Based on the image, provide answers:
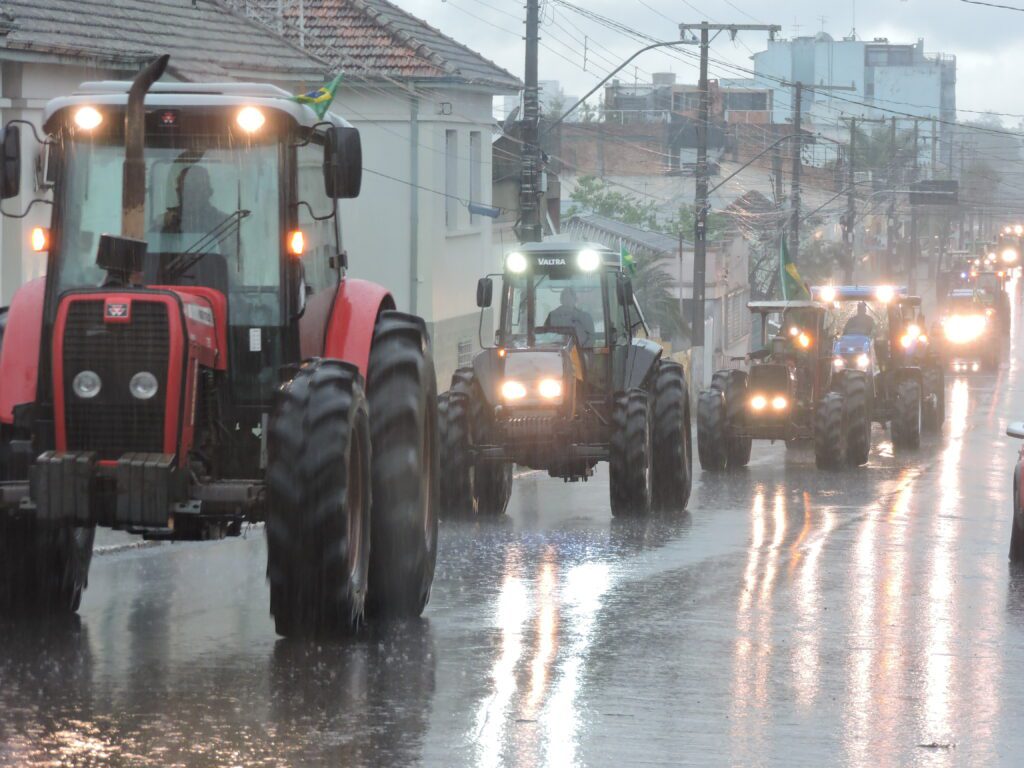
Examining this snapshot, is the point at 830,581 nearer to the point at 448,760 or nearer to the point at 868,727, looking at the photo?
the point at 868,727

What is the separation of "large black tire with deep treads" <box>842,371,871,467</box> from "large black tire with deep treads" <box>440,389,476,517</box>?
29.5 ft

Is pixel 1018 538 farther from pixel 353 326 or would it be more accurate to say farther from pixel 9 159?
pixel 9 159

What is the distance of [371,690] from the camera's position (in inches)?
346

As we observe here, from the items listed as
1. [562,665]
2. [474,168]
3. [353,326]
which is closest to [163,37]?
[474,168]

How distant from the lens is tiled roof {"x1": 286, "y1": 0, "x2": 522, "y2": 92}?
32.4 meters

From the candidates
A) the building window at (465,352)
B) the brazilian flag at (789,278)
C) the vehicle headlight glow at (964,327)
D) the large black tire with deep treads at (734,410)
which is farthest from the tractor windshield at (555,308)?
the vehicle headlight glow at (964,327)

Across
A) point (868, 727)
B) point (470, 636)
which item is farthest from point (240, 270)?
point (868, 727)

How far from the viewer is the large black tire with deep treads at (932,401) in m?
32.9

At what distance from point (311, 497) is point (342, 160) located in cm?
188

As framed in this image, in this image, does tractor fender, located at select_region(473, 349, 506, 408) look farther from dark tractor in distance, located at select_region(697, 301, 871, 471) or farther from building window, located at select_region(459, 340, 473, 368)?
building window, located at select_region(459, 340, 473, 368)

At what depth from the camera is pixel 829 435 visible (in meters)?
25.2

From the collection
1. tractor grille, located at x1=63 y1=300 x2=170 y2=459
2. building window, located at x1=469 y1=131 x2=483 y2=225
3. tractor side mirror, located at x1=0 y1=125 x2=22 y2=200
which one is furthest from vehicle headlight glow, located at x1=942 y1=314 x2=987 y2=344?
tractor grille, located at x1=63 y1=300 x2=170 y2=459

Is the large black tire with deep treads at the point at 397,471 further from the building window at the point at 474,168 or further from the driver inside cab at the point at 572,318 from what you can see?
the building window at the point at 474,168

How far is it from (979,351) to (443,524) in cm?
3954
